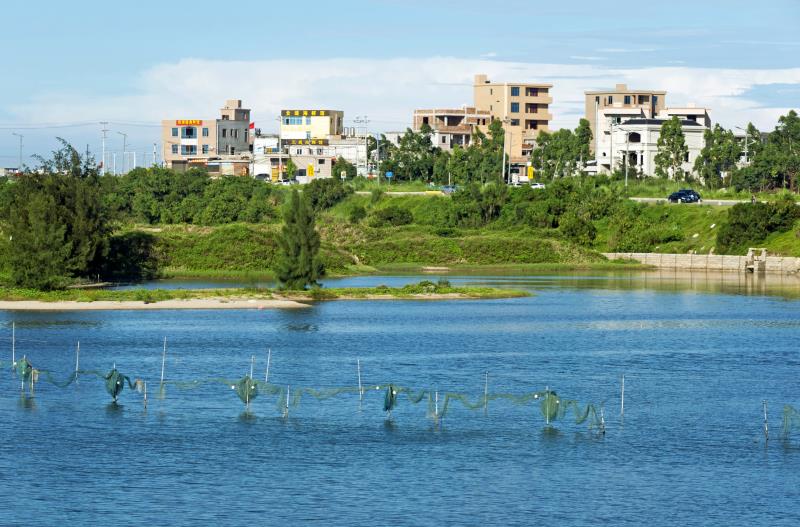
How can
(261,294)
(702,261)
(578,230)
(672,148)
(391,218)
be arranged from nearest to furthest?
(261,294) < (702,261) < (578,230) < (391,218) < (672,148)

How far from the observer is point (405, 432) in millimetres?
55375

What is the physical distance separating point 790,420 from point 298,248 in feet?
174

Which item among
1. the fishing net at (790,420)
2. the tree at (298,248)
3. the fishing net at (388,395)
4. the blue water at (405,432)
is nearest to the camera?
the blue water at (405,432)

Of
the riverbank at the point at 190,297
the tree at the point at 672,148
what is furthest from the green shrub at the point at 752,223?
the riverbank at the point at 190,297

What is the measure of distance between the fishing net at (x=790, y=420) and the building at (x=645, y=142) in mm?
125111

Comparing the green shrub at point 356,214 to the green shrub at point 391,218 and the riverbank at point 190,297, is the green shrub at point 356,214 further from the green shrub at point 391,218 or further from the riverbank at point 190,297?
the riverbank at point 190,297

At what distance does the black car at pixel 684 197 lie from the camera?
152m

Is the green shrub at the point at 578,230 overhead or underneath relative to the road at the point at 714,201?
underneath

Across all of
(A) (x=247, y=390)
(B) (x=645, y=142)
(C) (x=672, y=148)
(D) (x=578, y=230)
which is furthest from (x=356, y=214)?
(A) (x=247, y=390)

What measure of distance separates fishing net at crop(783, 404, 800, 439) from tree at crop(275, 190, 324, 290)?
5161 centimetres

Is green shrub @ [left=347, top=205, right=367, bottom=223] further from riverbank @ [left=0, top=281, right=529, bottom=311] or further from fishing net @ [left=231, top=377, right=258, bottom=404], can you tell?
fishing net @ [left=231, top=377, right=258, bottom=404]

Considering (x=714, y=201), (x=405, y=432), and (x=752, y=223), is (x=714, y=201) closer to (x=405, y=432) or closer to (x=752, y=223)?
(x=752, y=223)

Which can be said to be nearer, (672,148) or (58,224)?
(58,224)

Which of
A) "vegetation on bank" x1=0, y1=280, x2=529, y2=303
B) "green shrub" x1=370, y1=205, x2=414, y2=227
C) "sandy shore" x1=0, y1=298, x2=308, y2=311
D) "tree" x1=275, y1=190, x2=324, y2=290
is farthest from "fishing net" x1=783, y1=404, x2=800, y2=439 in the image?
"green shrub" x1=370, y1=205, x2=414, y2=227
